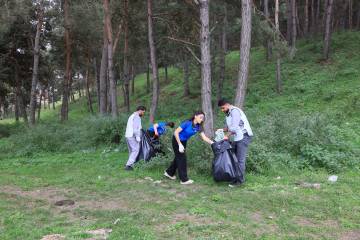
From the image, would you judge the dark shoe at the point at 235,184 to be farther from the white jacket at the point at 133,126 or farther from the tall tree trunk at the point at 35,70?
the tall tree trunk at the point at 35,70

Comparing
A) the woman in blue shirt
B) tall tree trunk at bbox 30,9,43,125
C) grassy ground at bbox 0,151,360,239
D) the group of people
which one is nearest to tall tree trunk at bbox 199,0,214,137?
the group of people

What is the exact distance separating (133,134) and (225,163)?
3325 mm

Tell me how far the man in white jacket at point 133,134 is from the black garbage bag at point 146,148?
0.13 metres

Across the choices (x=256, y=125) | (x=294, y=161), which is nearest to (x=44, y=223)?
(x=294, y=161)

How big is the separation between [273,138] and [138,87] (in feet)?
117

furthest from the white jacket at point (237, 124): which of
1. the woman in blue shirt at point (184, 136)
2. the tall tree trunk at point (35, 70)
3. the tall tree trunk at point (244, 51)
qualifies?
the tall tree trunk at point (35, 70)

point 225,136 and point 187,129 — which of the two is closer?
point 225,136

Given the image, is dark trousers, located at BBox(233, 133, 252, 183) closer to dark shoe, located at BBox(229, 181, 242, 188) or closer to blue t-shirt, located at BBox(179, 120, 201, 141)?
dark shoe, located at BBox(229, 181, 242, 188)

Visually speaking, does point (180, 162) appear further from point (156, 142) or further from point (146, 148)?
point (156, 142)

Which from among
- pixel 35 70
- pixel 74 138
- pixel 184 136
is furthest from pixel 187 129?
pixel 35 70

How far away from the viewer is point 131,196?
811 centimetres

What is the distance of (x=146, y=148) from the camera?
10945 millimetres

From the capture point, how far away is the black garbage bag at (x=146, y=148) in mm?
10914

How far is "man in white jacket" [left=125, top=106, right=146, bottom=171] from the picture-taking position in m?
10.8
